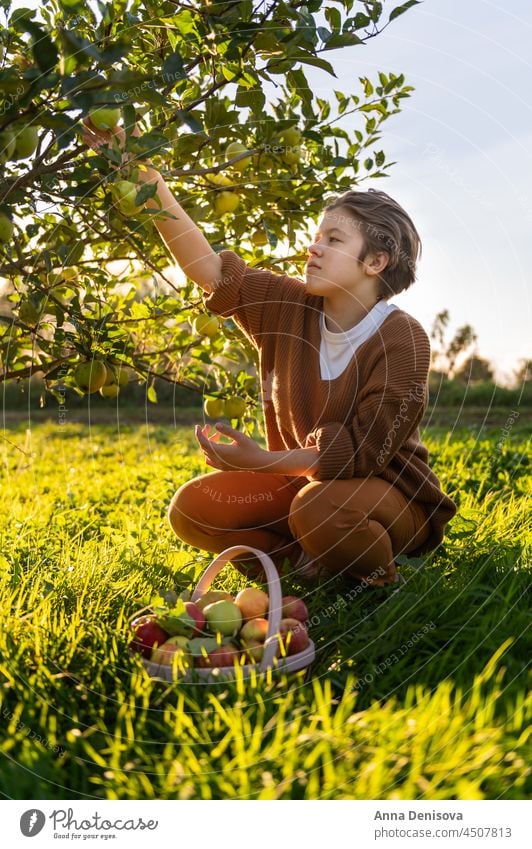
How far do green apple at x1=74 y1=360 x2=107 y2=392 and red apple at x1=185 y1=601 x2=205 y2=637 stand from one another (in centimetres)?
67

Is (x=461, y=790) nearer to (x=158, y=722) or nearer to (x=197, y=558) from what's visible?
(x=158, y=722)

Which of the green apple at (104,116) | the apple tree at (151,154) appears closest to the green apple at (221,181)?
the apple tree at (151,154)

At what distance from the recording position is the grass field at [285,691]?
1551 mm

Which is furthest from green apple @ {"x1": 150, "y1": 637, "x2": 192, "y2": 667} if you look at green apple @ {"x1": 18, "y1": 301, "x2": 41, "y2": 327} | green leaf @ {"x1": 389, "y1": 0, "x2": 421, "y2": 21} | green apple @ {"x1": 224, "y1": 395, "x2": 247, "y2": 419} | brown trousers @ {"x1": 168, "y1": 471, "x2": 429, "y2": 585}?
green leaf @ {"x1": 389, "y1": 0, "x2": 421, "y2": 21}

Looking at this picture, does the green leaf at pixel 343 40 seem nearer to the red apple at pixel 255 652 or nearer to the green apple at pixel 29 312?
the green apple at pixel 29 312

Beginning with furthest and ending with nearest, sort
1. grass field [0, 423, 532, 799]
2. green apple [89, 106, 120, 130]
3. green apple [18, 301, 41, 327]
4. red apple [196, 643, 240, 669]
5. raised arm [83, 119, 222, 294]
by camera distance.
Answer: raised arm [83, 119, 222, 294] → green apple [18, 301, 41, 327] → red apple [196, 643, 240, 669] → green apple [89, 106, 120, 130] → grass field [0, 423, 532, 799]

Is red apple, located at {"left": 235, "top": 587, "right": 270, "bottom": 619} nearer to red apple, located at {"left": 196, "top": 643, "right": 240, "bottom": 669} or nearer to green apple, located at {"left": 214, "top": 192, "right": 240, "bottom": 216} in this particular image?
red apple, located at {"left": 196, "top": 643, "right": 240, "bottom": 669}

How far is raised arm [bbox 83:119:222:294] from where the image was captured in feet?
7.53

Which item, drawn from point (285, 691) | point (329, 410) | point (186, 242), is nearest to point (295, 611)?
point (285, 691)

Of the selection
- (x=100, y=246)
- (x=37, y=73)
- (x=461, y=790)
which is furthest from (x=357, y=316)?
(x=461, y=790)

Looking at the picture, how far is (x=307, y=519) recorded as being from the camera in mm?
2354

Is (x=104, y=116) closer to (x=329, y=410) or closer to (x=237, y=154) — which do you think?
(x=237, y=154)

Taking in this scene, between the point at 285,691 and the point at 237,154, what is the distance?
1525 millimetres

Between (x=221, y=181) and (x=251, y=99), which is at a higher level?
(x=251, y=99)
